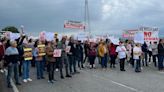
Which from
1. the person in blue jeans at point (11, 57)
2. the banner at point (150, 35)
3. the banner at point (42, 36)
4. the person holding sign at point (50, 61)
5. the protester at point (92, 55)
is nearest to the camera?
the person in blue jeans at point (11, 57)

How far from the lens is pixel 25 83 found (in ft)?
55.1

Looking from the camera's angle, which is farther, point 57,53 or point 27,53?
point 57,53

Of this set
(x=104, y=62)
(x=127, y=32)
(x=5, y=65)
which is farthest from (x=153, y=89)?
(x=127, y=32)

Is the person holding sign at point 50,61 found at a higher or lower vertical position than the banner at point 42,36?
lower

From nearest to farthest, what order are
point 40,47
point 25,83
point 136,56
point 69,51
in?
point 25,83, point 40,47, point 69,51, point 136,56

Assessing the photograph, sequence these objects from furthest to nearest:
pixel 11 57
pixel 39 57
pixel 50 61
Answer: pixel 39 57 → pixel 50 61 → pixel 11 57

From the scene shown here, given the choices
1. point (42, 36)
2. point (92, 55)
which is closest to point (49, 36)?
Result: point (42, 36)

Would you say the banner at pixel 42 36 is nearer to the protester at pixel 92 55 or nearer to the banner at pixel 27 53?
the banner at pixel 27 53

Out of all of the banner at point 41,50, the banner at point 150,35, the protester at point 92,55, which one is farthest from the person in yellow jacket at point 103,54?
the banner at point 41,50

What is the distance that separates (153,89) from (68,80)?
4754 millimetres

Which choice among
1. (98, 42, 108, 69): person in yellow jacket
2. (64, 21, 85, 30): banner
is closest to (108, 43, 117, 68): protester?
(98, 42, 108, 69): person in yellow jacket

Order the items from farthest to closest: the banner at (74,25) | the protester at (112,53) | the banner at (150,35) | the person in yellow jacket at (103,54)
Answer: the banner at (74,25) < the banner at (150,35) < the protester at (112,53) < the person in yellow jacket at (103,54)

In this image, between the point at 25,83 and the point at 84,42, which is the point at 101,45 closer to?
the point at 84,42

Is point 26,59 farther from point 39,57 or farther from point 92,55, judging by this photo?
point 92,55
